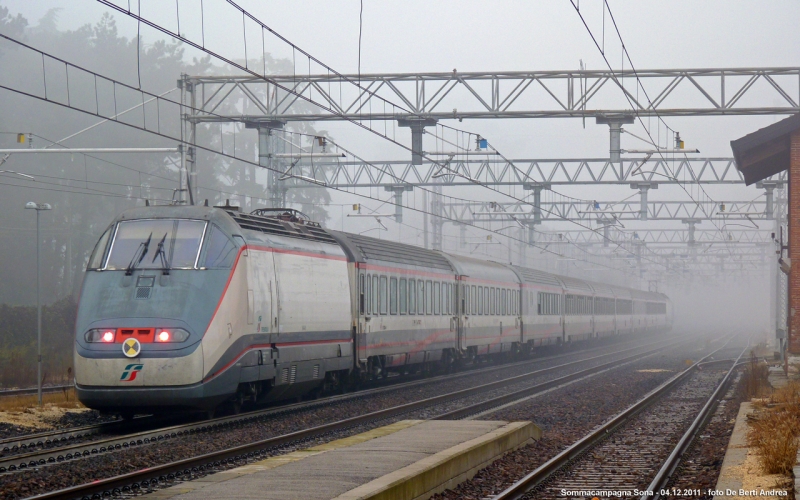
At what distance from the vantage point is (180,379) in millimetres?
13875

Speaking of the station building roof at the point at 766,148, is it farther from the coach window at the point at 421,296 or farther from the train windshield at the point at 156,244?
the train windshield at the point at 156,244

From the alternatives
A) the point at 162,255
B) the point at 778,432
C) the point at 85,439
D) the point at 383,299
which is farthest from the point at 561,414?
the point at 85,439

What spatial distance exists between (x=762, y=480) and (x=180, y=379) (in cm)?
798

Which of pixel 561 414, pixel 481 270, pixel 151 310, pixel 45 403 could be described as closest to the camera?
pixel 151 310

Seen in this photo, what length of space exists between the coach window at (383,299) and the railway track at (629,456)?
6.26 meters

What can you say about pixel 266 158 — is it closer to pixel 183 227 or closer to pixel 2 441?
pixel 183 227

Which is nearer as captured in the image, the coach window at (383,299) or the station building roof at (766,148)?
the coach window at (383,299)

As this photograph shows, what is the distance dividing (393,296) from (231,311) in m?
9.04

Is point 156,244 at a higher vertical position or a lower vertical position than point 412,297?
higher

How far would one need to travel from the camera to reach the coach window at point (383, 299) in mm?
22609

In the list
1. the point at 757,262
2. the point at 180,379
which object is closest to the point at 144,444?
the point at 180,379

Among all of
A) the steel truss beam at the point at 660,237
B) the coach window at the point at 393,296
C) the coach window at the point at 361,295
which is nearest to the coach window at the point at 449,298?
the coach window at the point at 393,296

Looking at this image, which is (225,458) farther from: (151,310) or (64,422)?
(64,422)

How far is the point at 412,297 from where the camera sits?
2511cm
